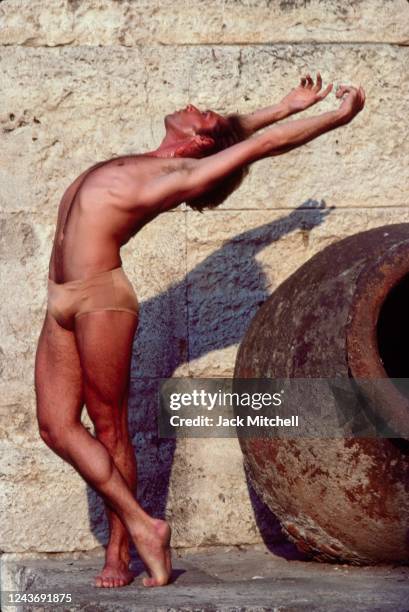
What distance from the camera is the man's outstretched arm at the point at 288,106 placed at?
452 centimetres

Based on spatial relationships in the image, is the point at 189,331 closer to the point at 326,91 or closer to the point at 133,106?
the point at 133,106

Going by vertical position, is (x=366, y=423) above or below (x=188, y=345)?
below

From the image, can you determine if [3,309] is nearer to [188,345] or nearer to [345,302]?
[188,345]

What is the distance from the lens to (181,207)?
5402 millimetres

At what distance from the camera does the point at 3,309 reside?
5406 millimetres

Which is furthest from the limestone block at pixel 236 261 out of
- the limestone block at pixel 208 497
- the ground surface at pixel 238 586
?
the ground surface at pixel 238 586

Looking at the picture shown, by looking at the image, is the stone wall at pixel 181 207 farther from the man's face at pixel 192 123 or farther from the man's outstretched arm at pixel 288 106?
the man's face at pixel 192 123

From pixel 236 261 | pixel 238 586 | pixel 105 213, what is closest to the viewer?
pixel 105 213

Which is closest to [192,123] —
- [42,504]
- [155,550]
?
[155,550]

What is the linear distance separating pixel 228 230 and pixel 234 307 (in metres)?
0.33

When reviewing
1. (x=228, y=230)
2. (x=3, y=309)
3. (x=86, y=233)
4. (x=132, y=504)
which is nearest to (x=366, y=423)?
(x=132, y=504)

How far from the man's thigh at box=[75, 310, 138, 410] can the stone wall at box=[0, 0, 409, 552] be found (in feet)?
3.12

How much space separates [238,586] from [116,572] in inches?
16.7

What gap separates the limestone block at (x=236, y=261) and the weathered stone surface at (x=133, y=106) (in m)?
0.08
